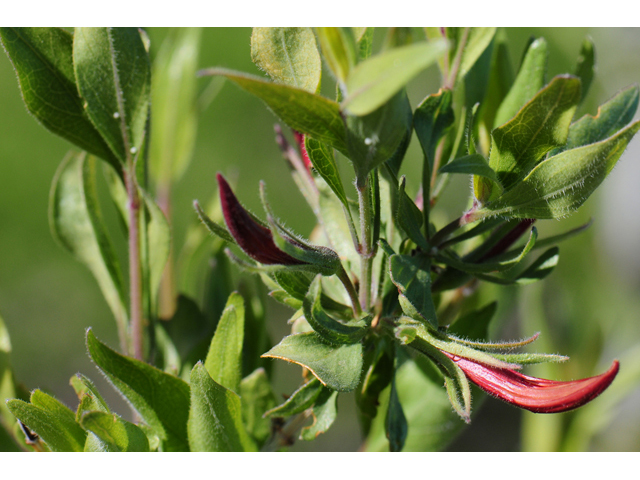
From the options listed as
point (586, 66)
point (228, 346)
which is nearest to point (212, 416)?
point (228, 346)

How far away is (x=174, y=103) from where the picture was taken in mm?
1048

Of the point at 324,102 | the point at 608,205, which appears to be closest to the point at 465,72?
the point at 324,102

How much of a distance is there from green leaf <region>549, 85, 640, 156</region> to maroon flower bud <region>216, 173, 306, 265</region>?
388 millimetres

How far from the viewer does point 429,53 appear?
34cm

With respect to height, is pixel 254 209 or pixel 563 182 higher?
pixel 563 182

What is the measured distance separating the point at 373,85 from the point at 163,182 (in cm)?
80

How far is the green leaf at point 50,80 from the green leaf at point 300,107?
0.37 metres

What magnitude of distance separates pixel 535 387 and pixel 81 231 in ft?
2.28

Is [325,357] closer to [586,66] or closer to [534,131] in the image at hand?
[534,131]

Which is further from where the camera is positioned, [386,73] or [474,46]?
[474,46]

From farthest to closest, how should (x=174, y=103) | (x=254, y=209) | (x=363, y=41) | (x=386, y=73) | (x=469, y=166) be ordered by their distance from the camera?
(x=254, y=209) < (x=174, y=103) < (x=363, y=41) < (x=469, y=166) < (x=386, y=73)

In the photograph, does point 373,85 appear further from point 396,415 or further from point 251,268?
point 396,415

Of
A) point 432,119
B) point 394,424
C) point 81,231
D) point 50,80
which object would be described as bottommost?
point 394,424

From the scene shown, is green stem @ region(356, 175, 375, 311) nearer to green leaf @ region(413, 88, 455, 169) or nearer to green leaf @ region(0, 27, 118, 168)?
green leaf @ region(413, 88, 455, 169)
